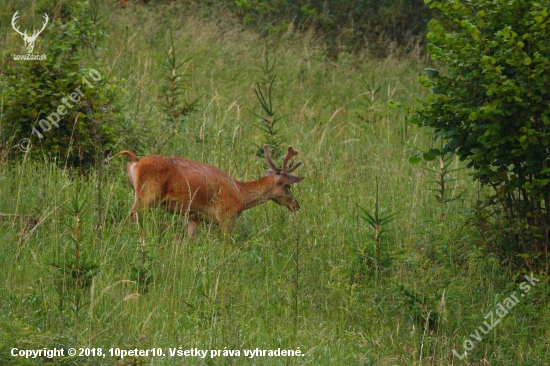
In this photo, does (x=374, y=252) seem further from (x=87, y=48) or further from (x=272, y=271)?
(x=87, y=48)

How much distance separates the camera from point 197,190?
8.30 meters

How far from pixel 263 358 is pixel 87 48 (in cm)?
713

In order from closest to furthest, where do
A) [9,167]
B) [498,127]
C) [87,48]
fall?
[498,127]
[9,167]
[87,48]

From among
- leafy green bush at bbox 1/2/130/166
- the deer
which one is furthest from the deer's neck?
leafy green bush at bbox 1/2/130/166

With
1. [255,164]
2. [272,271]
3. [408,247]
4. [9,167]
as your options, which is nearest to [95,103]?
[9,167]

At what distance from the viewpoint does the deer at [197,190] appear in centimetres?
814

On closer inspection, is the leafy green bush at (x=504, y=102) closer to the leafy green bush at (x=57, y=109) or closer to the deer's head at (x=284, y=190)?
the deer's head at (x=284, y=190)

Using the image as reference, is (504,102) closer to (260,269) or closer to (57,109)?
(260,269)

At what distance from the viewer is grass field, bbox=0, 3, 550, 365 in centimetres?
622

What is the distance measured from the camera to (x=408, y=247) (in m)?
8.29

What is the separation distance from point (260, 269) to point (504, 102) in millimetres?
2476

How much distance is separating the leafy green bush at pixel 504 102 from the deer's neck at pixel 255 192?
5.92ft
